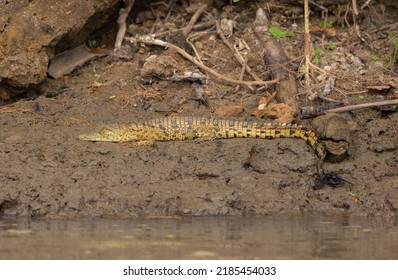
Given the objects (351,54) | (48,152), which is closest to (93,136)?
(48,152)

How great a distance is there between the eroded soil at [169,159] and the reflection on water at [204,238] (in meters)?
0.35

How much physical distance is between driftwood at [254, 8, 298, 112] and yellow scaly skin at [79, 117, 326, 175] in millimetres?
728

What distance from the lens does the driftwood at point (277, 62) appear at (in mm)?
11211

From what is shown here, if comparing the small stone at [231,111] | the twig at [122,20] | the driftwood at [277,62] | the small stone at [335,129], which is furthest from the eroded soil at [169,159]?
the twig at [122,20]

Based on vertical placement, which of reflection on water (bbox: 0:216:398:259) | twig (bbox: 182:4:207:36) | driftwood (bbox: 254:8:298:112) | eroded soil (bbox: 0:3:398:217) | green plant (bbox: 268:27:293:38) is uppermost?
twig (bbox: 182:4:207:36)

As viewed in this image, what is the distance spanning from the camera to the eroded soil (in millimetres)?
9305

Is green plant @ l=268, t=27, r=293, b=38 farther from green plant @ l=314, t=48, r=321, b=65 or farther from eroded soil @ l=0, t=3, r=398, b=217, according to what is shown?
green plant @ l=314, t=48, r=321, b=65

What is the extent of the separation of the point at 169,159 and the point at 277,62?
8.18 ft

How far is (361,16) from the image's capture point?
497 inches

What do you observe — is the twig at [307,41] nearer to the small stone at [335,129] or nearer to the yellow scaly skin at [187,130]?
the yellow scaly skin at [187,130]

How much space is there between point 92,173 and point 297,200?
2341mm

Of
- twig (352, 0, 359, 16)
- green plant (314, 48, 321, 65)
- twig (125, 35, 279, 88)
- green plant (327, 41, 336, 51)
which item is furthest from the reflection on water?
twig (352, 0, 359, 16)
